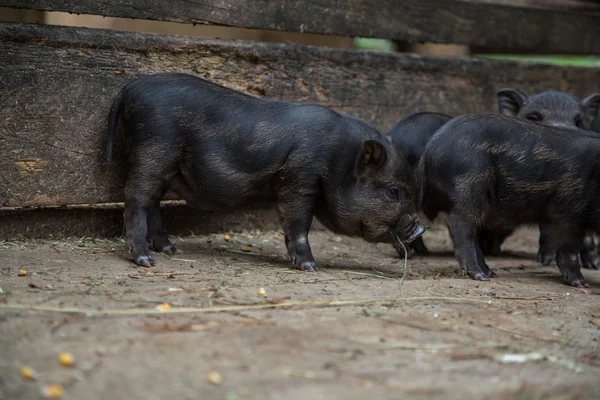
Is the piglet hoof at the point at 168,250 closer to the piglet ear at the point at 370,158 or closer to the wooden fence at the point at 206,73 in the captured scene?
the wooden fence at the point at 206,73

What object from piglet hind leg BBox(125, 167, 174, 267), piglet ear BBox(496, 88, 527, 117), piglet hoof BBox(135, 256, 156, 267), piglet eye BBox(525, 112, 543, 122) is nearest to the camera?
piglet hoof BBox(135, 256, 156, 267)

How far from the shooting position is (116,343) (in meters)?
3.79

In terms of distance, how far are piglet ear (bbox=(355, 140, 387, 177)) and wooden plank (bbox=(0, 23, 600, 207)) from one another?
1.40m

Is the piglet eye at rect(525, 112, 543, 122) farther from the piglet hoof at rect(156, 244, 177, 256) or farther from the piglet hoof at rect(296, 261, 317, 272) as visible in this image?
the piglet hoof at rect(156, 244, 177, 256)

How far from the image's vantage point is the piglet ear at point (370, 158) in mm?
6285

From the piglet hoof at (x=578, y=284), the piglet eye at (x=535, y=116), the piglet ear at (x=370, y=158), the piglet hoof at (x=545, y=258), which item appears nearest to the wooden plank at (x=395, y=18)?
the piglet eye at (x=535, y=116)

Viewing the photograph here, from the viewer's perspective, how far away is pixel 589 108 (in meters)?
8.51

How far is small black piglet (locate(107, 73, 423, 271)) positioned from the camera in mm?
6172

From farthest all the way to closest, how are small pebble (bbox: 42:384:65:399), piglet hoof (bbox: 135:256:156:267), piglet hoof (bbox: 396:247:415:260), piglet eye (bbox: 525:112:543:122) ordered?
piglet eye (bbox: 525:112:543:122)
piglet hoof (bbox: 396:247:415:260)
piglet hoof (bbox: 135:256:156:267)
small pebble (bbox: 42:384:65:399)

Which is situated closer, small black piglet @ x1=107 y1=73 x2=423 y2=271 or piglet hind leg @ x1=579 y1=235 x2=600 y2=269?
small black piglet @ x1=107 y1=73 x2=423 y2=271

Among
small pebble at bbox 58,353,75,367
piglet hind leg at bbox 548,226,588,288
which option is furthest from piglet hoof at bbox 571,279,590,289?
small pebble at bbox 58,353,75,367

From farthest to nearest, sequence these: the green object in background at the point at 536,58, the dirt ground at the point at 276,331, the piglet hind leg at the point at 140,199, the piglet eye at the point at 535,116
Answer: the green object in background at the point at 536,58 < the piglet eye at the point at 535,116 < the piglet hind leg at the point at 140,199 < the dirt ground at the point at 276,331

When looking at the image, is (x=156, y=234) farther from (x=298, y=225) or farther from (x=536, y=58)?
(x=536, y=58)

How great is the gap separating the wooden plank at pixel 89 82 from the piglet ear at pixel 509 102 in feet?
4.84
